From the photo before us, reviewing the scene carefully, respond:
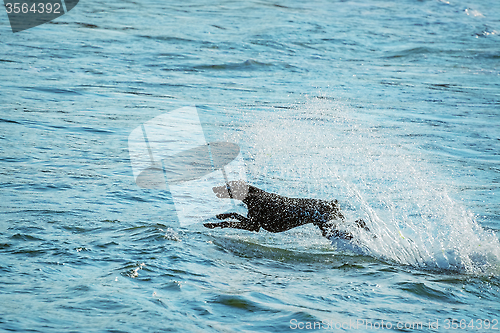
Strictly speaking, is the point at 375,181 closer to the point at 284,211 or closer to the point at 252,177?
the point at 252,177

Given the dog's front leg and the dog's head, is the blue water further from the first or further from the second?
the dog's head

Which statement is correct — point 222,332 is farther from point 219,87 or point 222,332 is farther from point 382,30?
point 382,30

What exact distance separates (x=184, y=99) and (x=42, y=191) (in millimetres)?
5805

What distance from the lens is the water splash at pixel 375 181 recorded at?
6.09m

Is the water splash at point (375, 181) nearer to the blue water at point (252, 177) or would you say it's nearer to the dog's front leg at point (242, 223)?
the blue water at point (252, 177)

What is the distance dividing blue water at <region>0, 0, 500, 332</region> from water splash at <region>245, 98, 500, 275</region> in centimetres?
3

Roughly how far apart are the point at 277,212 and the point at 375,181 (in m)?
3.45

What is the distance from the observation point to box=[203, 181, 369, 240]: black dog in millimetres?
5617

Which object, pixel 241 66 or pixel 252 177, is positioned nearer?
pixel 252 177

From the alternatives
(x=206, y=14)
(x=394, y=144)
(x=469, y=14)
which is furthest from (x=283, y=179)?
(x=469, y=14)

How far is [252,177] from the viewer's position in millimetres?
8422

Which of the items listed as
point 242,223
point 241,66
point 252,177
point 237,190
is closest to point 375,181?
point 252,177

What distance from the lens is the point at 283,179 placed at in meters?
8.39

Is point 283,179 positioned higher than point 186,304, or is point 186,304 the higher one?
point 186,304
